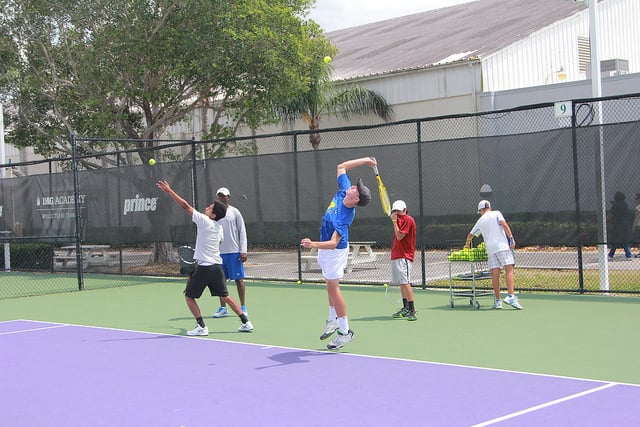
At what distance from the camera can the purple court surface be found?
20.5 feet

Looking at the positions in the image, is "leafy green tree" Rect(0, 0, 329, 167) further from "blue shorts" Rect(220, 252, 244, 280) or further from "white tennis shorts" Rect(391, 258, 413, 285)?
"white tennis shorts" Rect(391, 258, 413, 285)

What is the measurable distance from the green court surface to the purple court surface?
57 centimetres

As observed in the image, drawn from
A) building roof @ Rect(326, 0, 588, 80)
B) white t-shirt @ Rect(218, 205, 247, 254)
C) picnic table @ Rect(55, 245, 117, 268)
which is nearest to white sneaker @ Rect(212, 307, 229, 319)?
white t-shirt @ Rect(218, 205, 247, 254)

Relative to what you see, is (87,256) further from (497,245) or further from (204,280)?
(497,245)

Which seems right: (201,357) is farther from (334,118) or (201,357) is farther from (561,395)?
(334,118)

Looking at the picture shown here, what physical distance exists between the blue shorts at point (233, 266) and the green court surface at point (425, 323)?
599 millimetres

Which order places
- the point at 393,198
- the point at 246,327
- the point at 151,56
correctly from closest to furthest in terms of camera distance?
1. the point at 246,327
2. the point at 393,198
3. the point at 151,56

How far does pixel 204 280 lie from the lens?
10562 millimetres

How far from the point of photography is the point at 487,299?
41.9 feet

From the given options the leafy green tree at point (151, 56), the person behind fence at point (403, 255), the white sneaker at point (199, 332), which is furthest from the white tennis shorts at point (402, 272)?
the leafy green tree at point (151, 56)

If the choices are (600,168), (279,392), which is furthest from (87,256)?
(279,392)

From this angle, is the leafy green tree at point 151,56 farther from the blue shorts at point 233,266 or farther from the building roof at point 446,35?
the blue shorts at point 233,266

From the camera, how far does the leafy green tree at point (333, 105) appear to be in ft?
85.7

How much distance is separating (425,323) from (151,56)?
1213 cm
